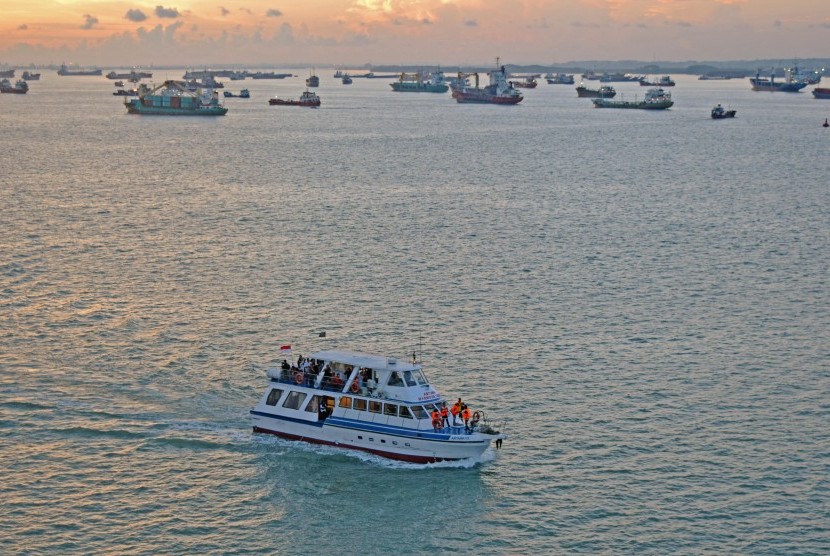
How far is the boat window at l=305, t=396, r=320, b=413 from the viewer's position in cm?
5106

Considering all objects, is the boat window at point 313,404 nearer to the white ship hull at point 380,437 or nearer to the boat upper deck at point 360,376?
the white ship hull at point 380,437

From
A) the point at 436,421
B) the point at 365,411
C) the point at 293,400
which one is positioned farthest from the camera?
the point at 293,400

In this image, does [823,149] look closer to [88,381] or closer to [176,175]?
[176,175]

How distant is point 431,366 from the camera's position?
60438 millimetres

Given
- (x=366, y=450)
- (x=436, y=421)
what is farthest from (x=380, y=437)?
(x=436, y=421)

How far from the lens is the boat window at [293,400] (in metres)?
51.3

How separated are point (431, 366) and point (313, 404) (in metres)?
10.9

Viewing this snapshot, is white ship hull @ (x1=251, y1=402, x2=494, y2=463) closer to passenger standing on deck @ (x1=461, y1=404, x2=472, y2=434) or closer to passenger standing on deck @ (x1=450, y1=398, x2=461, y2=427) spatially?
passenger standing on deck @ (x1=461, y1=404, x2=472, y2=434)

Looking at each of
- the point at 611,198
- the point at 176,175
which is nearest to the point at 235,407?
the point at 611,198

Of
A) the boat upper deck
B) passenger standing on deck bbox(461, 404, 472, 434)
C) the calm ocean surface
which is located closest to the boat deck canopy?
the boat upper deck

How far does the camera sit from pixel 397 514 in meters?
44.2

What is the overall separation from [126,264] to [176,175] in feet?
209

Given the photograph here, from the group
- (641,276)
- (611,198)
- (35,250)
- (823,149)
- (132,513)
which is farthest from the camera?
(823,149)

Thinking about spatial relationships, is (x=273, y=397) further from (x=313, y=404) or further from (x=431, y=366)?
(x=431, y=366)
